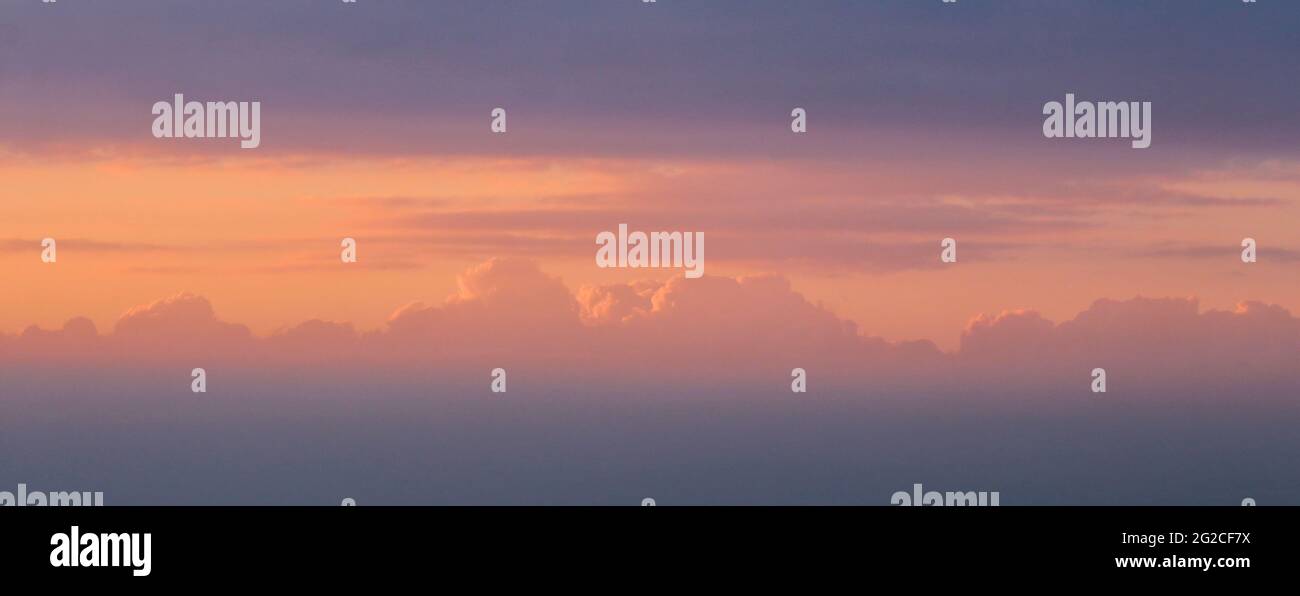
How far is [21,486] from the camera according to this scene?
25.6m

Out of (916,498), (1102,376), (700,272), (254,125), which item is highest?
(254,125)

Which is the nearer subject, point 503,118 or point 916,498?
point 916,498

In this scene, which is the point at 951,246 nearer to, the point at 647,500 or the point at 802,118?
the point at 802,118

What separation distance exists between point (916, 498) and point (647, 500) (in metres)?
7.01

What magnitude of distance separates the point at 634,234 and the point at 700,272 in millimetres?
4871

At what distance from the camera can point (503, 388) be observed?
2806 centimetres

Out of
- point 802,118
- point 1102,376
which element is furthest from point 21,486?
point 1102,376
